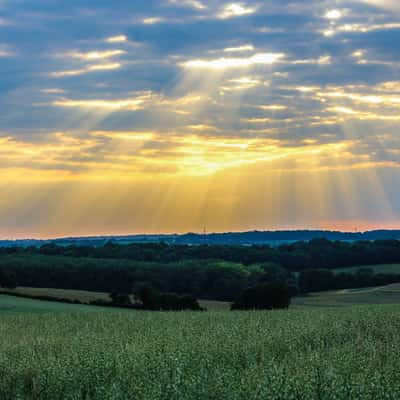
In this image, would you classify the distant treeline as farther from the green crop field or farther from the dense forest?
the green crop field

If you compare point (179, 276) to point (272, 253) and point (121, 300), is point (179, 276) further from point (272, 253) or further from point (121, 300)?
point (121, 300)

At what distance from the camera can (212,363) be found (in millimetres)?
19219

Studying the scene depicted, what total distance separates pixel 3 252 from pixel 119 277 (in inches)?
1376

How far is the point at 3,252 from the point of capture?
118 m

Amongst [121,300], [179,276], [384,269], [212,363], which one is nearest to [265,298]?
[121,300]

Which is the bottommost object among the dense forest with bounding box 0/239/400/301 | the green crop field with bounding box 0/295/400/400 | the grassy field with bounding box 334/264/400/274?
the grassy field with bounding box 334/264/400/274

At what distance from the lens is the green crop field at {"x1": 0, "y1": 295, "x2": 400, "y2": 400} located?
14.6 metres

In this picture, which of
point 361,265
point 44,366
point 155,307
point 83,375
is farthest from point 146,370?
point 361,265

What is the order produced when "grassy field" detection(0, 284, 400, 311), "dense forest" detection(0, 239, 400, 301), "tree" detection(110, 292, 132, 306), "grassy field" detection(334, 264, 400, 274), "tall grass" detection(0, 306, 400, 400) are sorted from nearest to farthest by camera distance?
"tall grass" detection(0, 306, 400, 400) < "tree" detection(110, 292, 132, 306) < "grassy field" detection(0, 284, 400, 311) < "dense forest" detection(0, 239, 400, 301) < "grassy field" detection(334, 264, 400, 274)

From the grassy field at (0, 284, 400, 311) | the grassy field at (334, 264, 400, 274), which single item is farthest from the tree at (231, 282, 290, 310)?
the grassy field at (334, 264, 400, 274)

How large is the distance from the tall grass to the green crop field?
3 centimetres

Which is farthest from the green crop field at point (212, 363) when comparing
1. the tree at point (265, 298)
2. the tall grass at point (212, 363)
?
the tree at point (265, 298)

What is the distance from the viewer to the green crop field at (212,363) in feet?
48.0

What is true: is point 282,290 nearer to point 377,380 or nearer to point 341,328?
point 341,328
